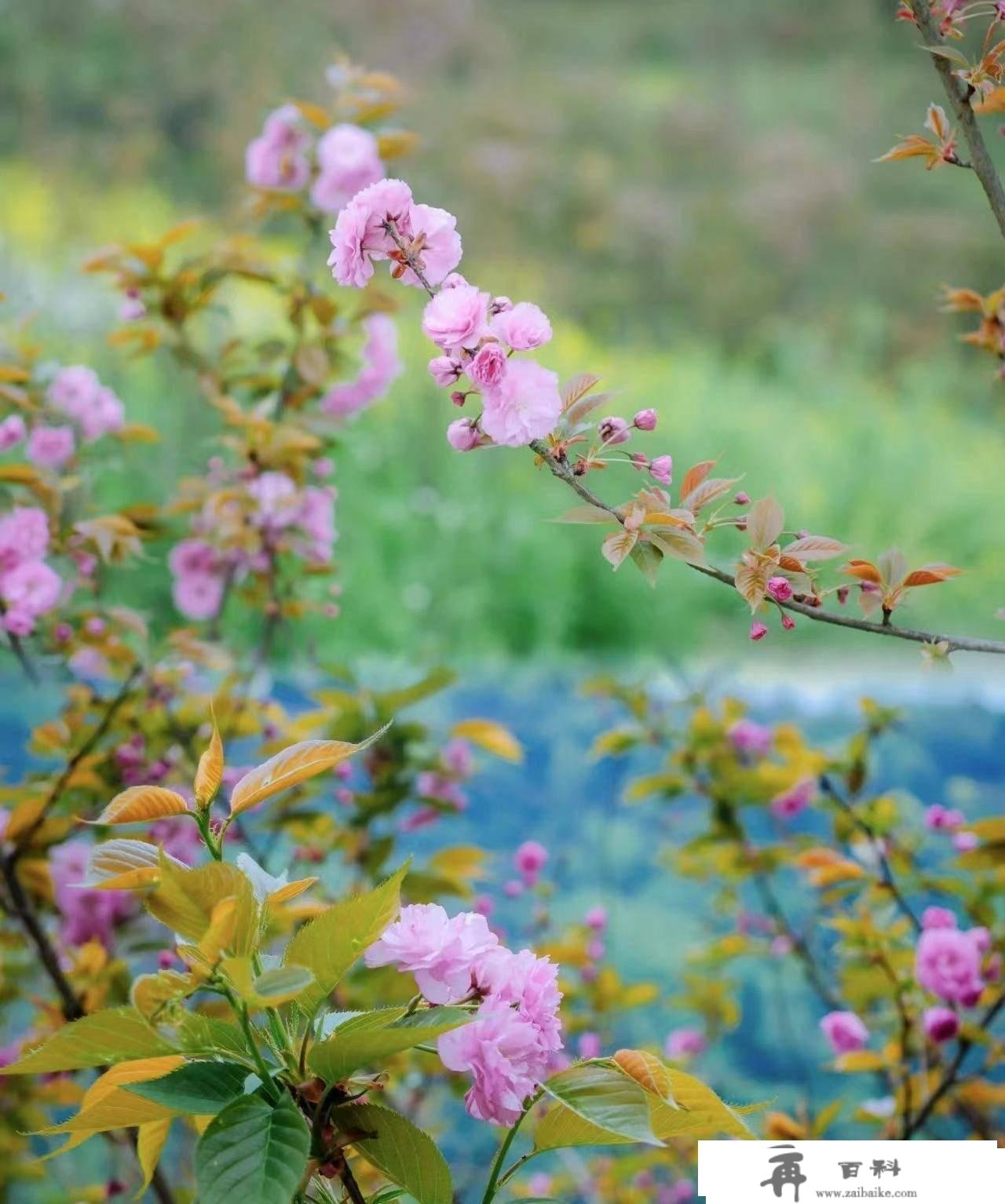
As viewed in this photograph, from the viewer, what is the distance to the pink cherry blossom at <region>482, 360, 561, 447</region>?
1.63 ft

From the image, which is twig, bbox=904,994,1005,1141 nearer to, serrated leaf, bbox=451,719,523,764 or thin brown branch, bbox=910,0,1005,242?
serrated leaf, bbox=451,719,523,764

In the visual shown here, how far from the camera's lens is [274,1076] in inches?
16.9

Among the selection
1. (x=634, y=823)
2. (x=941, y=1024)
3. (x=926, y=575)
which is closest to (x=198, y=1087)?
(x=926, y=575)

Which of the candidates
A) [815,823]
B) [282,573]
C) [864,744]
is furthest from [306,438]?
[815,823]

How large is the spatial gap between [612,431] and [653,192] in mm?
2449

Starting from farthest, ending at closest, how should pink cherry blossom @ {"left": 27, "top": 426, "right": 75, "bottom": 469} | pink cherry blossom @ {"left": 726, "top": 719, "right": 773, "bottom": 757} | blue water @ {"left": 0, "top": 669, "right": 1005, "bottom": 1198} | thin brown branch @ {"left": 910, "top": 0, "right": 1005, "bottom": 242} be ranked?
blue water @ {"left": 0, "top": 669, "right": 1005, "bottom": 1198}, pink cherry blossom @ {"left": 726, "top": 719, "right": 773, "bottom": 757}, pink cherry blossom @ {"left": 27, "top": 426, "right": 75, "bottom": 469}, thin brown branch @ {"left": 910, "top": 0, "right": 1005, "bottom": 242}

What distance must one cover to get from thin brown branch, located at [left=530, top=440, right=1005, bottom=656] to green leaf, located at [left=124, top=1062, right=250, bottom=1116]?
0.24m

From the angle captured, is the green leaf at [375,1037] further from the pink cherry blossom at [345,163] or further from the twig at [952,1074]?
the pink cherry blossom at [345,163]

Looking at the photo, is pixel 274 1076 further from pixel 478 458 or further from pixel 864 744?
pixel 478 458

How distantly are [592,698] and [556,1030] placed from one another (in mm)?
1344

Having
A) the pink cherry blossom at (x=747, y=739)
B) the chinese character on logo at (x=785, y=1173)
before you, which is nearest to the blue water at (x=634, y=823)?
the pink cherry blossom at (x=747, y=739)

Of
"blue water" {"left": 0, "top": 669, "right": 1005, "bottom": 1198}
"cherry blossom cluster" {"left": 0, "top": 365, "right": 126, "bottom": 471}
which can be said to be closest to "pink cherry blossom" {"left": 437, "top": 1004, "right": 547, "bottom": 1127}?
"cherry blossom cluster" {"left": 0, "top": 365, "right": 126, "bottom": 471}

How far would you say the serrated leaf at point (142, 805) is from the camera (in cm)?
44

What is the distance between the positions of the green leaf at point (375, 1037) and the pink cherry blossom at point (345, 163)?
2.34 feet
